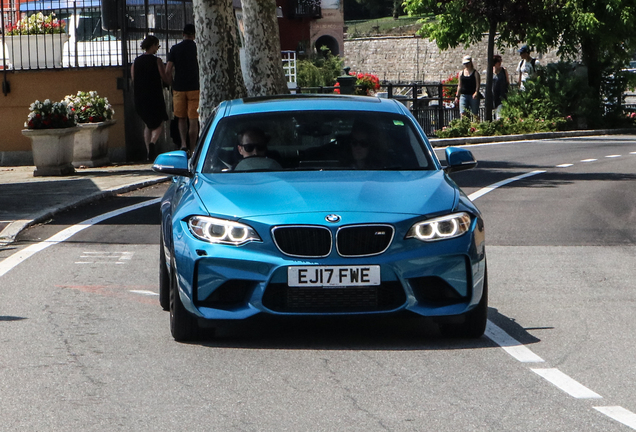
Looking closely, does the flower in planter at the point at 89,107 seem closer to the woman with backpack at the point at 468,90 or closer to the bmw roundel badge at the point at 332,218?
the woman with backpack at the point at 468,90

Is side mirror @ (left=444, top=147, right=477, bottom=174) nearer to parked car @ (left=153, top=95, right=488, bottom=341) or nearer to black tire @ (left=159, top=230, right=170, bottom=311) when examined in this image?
parked car @ (left=153, top=95, right=488, bottom=341)

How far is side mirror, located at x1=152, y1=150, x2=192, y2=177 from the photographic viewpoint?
24.8 feet

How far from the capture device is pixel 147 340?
272 inches

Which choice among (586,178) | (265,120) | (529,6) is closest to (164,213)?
(265,120)

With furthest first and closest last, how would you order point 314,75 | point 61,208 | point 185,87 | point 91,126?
point 314,75 < point 91,126 < point 185,87 < point 61,208

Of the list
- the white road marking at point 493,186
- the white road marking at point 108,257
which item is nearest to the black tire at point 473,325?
the white road marking at point 108,257

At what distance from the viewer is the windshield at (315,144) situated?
7492mm

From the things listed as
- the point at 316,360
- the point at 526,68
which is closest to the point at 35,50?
the point at 526,68

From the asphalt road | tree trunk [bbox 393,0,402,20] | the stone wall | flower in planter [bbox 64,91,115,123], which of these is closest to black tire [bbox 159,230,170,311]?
the asphalt road

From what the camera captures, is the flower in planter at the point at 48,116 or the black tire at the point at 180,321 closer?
the black tire at the point at 180,321

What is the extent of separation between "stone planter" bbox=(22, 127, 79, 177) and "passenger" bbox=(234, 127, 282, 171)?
36.1 feet

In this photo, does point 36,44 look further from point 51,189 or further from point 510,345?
point 510,345

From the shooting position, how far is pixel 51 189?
15750mm

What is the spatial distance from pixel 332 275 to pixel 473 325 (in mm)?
948
